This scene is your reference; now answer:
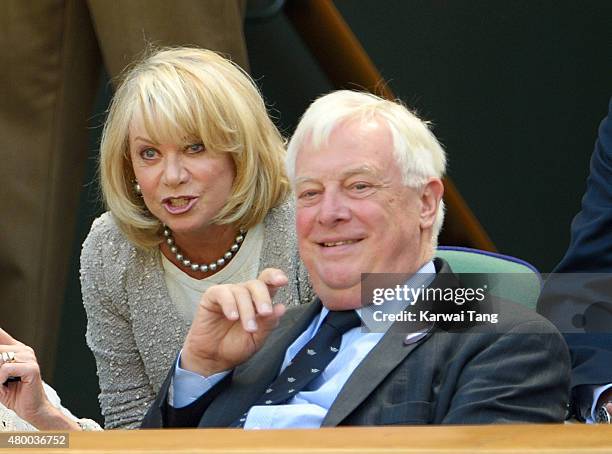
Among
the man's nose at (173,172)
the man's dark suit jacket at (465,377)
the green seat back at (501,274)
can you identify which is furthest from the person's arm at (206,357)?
the man's nose at (173,172)

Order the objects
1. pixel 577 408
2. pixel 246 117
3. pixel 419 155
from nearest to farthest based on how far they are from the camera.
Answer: pixel 419 155
pixel 577 408
pixel 246 117

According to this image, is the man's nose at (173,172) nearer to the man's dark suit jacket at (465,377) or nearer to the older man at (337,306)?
the older man at (337,306)

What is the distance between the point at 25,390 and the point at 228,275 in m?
0.74

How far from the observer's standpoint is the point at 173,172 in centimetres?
309

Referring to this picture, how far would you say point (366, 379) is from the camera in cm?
242

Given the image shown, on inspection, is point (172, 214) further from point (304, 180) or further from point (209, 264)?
point (304, 180)

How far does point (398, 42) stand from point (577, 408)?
1664mm

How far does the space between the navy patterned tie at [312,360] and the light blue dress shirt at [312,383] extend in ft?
0.04

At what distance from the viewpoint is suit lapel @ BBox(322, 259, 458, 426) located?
2391 mm

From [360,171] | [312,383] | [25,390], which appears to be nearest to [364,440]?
[312,383]

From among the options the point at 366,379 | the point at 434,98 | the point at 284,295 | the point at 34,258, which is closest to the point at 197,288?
the point at 284,295

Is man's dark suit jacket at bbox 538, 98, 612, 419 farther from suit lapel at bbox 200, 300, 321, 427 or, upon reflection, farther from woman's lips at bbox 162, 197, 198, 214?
woman's lips at bbox 162, 197, 198, 214

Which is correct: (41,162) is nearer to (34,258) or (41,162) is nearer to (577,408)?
(34,258)

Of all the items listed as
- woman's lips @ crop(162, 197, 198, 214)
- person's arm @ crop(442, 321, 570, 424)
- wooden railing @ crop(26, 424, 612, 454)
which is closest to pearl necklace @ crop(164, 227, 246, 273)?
woman's lips @ crop(162, 197, 198, 214)
